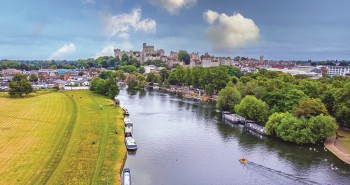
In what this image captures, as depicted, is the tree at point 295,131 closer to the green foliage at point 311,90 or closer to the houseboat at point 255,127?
the houseboat at point 255,127

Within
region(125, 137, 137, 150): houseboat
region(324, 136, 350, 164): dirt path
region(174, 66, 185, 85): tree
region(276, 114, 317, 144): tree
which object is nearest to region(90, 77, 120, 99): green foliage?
region(174, 66, 185, 85): tree

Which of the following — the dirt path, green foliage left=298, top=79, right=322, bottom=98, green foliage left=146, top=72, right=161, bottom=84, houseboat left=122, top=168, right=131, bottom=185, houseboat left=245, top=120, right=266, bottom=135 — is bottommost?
houseboat left=122, top=168, right=131, bottom=185

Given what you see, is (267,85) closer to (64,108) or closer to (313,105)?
(313,105)

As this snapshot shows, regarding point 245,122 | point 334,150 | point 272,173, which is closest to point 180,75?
point 245,122

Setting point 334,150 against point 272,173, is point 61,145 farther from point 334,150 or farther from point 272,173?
point 334,150

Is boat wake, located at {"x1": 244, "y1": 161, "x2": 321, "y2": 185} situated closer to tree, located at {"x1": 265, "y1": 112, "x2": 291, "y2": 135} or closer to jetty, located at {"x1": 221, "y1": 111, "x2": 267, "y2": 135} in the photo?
tree, located at {"x1": 265, "y1": 112, "x2": 291, "y2": 135}

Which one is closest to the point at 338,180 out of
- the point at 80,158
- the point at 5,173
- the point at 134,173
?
the point at 134,173
